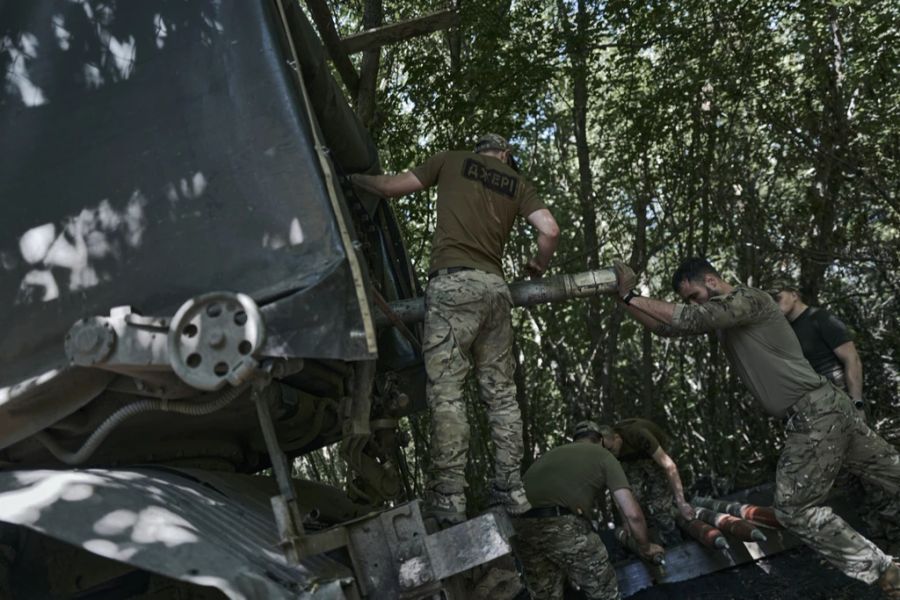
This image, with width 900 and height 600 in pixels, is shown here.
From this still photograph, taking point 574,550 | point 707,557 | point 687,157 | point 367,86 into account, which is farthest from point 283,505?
point 687,157

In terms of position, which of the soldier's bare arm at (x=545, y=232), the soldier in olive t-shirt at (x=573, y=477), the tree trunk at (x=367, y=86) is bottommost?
the soldier in olive t-shirt at (x=573, y=477)

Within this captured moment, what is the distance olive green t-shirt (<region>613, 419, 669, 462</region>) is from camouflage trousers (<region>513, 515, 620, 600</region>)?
64.1 inches

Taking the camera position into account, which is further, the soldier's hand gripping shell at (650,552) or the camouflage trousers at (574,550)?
the soldier's hand gripping shell at (650,552)

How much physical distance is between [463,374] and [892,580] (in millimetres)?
2829

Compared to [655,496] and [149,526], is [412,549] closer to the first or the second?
[149,526]

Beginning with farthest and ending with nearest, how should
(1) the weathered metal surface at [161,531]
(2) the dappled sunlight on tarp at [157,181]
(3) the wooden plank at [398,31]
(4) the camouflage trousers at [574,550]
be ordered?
(3) the wooden plank at [398,31] → (4) the camouflage trousers at [574,550] → (2) the dappled sunlight on tarp at [157,181] → (1) the weathered metal surface at [161,531]

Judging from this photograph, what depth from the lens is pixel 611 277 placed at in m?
4.84

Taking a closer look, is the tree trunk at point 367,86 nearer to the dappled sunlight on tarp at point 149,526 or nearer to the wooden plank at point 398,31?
the wooden plank at point 398,31

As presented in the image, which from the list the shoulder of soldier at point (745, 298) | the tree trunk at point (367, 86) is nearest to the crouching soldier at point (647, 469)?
the shoulder of soldier at point (745, 298)

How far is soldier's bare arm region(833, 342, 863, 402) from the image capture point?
6309 millimetres

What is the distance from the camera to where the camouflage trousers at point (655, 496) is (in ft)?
24.3

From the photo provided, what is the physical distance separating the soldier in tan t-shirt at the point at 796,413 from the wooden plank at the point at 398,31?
222cm

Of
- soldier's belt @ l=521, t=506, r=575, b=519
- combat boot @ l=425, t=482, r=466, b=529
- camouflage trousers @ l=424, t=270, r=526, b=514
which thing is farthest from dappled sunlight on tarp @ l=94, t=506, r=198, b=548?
soldier's belt @ l=521, t=506, r=575, b=519

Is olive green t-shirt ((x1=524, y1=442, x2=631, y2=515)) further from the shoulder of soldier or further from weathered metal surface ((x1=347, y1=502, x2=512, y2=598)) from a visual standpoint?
weathered metal surface ((x1=347, y1=502, x2=512, y2=598))
